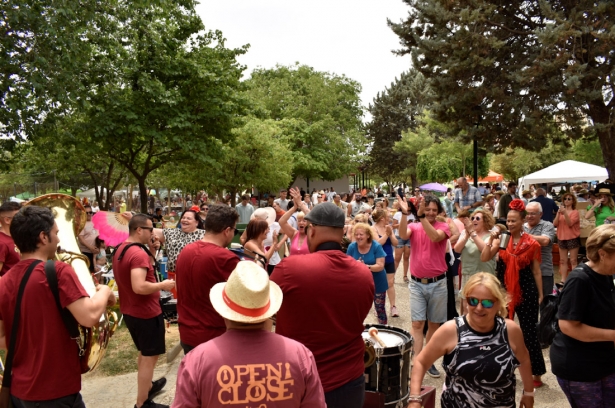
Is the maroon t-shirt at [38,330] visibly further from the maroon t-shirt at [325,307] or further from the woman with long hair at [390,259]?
the woman with long hair at [390,259]

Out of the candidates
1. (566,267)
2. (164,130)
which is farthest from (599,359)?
(164,130)

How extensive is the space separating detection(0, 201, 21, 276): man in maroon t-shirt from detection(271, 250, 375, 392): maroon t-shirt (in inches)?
114

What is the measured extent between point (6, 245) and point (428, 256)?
4.23 m

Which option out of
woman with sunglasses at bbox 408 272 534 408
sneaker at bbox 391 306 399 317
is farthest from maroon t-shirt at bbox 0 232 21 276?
sneaker at bbox 391 306 399 317

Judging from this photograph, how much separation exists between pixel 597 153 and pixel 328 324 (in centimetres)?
4266

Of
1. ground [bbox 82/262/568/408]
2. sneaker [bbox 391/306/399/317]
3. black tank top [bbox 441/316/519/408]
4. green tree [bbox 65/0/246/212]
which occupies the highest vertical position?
green tree [bbox 65/0/246/212]

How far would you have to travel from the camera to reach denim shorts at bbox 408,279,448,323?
5559mm

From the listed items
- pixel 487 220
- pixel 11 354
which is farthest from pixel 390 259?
pixel 11 354

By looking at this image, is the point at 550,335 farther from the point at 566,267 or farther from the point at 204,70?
the point at 204,70

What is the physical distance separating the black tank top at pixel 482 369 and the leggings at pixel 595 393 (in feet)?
1.81

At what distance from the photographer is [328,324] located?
3.03m

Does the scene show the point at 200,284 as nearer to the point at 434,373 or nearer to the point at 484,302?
the point at 484,302

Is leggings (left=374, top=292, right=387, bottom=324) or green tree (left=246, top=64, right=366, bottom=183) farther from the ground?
green tree (left=246, top=64, right=366, bottom=183)

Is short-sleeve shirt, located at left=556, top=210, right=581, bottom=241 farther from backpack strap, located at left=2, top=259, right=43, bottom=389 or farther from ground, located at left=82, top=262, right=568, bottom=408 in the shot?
backpack strap, located at left=2, top=259, right=43, bottom=389
